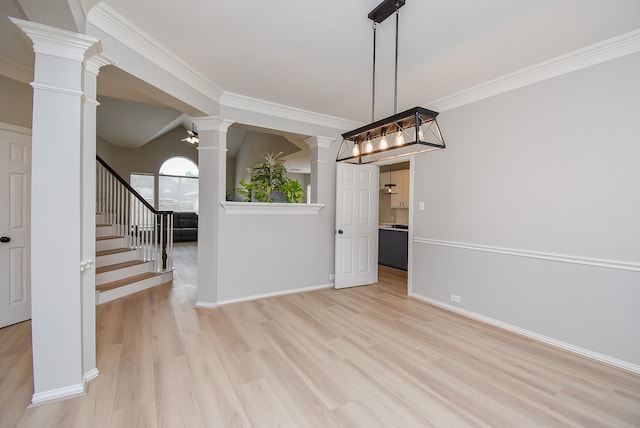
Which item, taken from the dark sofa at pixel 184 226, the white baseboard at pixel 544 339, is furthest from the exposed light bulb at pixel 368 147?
the dark sofa at pixel 184 226

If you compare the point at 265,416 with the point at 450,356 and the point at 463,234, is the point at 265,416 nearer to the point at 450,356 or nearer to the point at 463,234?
the point at 450,356

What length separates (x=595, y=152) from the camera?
248cm

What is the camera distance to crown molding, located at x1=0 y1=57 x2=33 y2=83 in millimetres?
2717

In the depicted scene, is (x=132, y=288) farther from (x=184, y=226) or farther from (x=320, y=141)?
(x=184, y=226)

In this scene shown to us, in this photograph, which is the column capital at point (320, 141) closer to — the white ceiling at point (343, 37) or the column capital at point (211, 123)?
the white ceiling at point (343, 37)

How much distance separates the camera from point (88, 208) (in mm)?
2021

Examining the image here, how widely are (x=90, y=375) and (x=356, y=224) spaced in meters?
3.56

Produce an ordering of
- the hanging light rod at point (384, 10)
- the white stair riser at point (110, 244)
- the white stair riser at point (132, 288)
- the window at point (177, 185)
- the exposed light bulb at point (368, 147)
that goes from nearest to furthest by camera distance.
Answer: the hanging light rod at point (384, 10) < the exposed light bulb at point (368, 147) < the white stair riser at point (132, 288) < the white stair riser at point (110, 244) < the window at point (177, 185)

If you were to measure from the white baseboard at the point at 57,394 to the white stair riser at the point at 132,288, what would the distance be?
212 centimetres

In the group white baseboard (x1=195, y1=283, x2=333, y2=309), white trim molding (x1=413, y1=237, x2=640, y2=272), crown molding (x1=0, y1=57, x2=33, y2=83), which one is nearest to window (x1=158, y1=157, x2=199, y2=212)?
crown molding (x1=0, y1=57, x2=33, y2=83)

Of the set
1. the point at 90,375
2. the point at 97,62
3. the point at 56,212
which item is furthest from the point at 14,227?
the point at 97,62

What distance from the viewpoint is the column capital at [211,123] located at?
346 cm

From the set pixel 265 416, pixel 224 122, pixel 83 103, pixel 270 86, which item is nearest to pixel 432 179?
pixel 270 86

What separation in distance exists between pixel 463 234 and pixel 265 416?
293 centimetres
